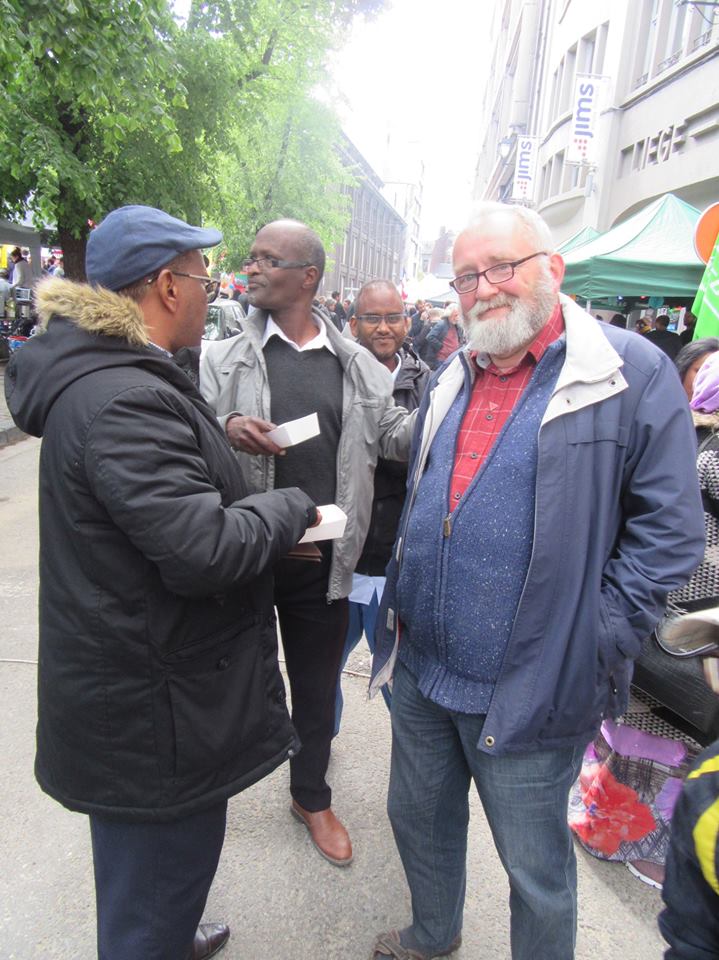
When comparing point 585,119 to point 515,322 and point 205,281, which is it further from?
point 205,281

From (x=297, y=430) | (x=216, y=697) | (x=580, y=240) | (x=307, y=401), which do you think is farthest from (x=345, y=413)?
(x=580, y=240)

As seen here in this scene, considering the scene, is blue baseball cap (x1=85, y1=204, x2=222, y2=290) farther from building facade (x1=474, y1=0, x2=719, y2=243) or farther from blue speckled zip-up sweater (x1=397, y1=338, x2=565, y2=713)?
building facade (x1=474, y1=0, x2=719, y2=243)

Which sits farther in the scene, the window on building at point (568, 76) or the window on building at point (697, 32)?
the window on building at point (568, 76)

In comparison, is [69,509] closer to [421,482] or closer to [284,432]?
[284,432]

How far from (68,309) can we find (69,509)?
40cm

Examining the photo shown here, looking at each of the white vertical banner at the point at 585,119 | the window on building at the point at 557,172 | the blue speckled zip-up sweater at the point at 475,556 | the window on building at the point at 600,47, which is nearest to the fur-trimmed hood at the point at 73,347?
the blue speckled zip-up sweater at the point at 475,556

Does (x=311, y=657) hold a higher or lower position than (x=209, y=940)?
higher

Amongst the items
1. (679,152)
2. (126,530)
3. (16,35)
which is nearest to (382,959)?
(126,530)

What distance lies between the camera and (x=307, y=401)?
2.20 m

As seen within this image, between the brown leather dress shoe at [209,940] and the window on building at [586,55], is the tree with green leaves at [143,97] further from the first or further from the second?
the window on building at [586,55]

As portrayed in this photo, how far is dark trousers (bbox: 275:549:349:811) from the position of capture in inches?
89.0

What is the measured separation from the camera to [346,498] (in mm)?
2201

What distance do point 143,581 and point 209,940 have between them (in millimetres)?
1313

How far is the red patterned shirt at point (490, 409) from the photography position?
1.63 metres
